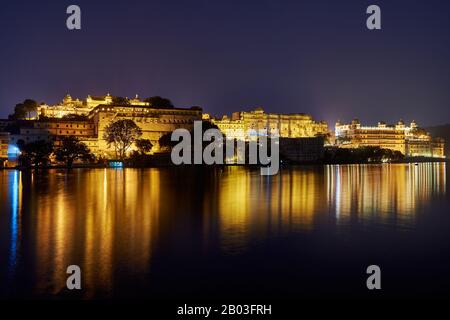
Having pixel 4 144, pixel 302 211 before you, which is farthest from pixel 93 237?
pixel 4 144

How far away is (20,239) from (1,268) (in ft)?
9.61

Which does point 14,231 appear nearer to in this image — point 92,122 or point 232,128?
point 92,122

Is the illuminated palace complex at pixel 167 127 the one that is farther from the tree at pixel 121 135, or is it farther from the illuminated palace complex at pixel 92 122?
the tree at pixel 121 135

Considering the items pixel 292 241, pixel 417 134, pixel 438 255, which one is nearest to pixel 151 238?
pixel 292 241

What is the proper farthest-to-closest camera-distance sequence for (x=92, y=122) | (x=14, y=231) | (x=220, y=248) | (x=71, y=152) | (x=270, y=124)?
(x=270, y=124), (x=92, y=122), (x=71, y=152), (x=14, y=231), (x=220, y=248)

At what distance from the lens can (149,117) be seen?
73.4 metres

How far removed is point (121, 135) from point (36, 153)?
11647mm

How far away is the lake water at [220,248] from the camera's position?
752cm

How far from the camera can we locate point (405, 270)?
880cm

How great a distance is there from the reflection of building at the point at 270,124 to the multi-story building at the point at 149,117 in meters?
16.6

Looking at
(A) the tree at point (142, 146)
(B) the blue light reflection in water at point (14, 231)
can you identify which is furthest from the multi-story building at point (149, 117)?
(B) the blue light reflection in water at point (14, 231)

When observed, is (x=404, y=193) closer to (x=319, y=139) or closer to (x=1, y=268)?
(x=1, y=268)

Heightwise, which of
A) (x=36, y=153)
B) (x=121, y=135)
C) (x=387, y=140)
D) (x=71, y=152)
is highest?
(x=387, y=140)

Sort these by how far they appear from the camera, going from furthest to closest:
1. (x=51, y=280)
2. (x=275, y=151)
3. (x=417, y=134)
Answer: (x=417, y=134) → (x=275, y=151) → (x=51, y=280)
